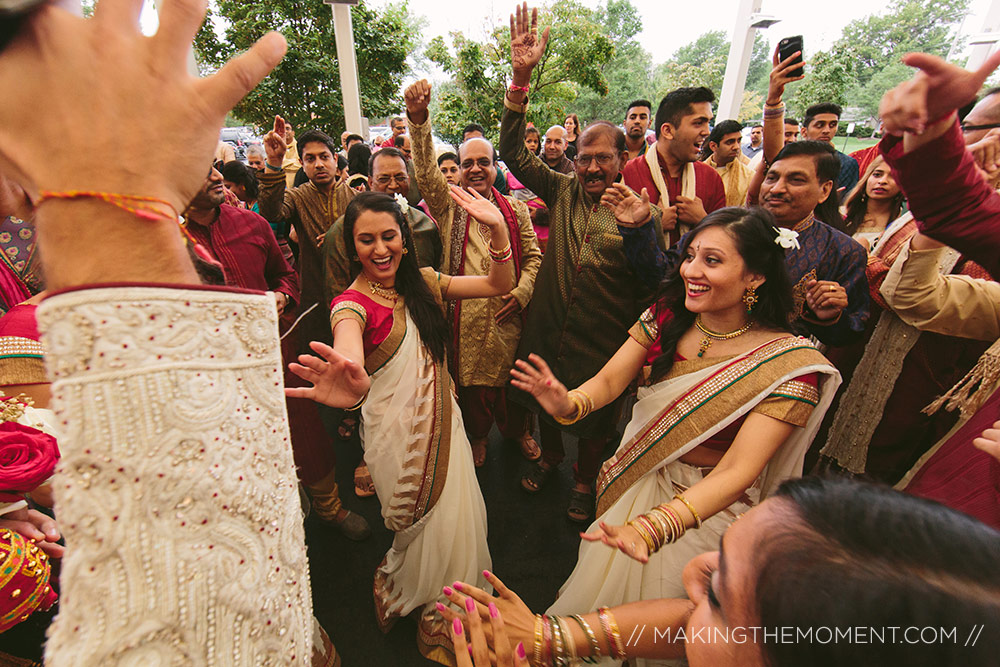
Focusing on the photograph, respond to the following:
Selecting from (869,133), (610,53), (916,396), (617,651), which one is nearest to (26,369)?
(617,651)

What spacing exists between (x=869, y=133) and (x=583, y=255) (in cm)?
2517

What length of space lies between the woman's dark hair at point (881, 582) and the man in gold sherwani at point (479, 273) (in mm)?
2172

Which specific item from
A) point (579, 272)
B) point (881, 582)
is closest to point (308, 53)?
point (579, 272)

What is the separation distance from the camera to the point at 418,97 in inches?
91.3

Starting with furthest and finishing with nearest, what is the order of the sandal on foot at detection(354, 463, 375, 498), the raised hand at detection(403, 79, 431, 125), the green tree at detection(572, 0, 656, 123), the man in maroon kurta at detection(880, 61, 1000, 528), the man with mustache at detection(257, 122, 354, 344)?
1. the green tree at detection(572, 0, 656, 123)
2. the man with mustache at detection(257, 122, 354, 344)
3. the sandal on foot at detection(354, 463, 375, 498)
4. the raised hand at detection(403, 79, 431, 125)
5. the man in maroon kurta at detection(880, 61, 1000, 528)

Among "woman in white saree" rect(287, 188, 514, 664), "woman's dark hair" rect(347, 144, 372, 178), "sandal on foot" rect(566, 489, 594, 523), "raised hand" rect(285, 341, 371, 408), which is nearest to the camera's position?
"raised hand" rect(285, 341, 371, 408)

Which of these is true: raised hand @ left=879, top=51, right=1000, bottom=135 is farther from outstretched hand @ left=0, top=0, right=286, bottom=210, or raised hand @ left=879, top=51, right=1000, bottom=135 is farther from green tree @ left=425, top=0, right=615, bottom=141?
green tree @ left=425, top=0, right=615, bottom=141

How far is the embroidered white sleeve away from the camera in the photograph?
1.28 feet

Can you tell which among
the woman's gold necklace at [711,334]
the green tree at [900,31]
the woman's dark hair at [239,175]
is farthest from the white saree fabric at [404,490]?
the green tree at [900,31]

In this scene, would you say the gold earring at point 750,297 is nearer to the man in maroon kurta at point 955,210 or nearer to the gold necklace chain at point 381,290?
the man in maroon kurta at point 955,210

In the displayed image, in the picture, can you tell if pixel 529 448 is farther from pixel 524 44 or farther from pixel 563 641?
pixel 524 44

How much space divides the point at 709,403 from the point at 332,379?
3.98ft

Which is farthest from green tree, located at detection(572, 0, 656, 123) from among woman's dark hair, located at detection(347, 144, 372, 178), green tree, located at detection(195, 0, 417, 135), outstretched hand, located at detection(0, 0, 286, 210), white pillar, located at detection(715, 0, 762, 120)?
outstretched hand, located at detection(0, 0, 286, 210)

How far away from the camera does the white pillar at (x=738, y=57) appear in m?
7.21
